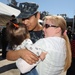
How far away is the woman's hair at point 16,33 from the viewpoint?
233 centimetres

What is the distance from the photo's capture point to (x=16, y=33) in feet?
7.62

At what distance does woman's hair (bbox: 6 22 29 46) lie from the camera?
2.33 m

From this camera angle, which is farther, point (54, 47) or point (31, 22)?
point (31, 22)

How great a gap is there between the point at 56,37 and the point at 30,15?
2.23 feet

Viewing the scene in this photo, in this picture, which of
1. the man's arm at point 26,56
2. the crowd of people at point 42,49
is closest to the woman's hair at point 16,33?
the crowd of people at point 42,49

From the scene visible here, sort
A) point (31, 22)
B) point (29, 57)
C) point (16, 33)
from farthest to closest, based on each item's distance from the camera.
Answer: point (31, 22)
point (16, 33)
point (29, 57)

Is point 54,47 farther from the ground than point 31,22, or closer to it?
closer to it

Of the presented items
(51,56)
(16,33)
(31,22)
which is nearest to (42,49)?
(51,56)

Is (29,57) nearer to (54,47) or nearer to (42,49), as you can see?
(42,49)

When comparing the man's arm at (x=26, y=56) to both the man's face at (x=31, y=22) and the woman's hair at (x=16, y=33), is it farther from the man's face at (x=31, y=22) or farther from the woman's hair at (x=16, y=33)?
the man's face at (x=31, y=22)

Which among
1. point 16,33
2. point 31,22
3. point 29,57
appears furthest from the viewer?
point 31,22

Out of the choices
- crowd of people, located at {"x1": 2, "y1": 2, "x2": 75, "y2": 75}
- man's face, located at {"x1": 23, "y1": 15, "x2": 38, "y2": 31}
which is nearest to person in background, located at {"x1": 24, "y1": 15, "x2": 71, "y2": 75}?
Result: crowd of people, located at {"x1": 2, "y1": 2, "x2": 75, "y2": 75}

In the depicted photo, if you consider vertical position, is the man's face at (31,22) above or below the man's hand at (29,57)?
above

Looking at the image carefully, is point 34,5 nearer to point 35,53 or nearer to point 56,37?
point 56,37
